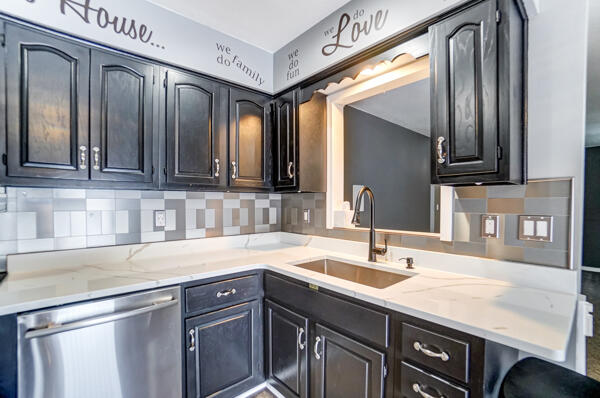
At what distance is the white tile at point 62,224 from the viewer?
1.57 meters

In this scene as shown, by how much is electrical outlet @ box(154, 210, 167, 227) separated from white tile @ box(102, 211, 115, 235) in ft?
0.83

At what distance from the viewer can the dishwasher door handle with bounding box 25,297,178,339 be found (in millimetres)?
1072

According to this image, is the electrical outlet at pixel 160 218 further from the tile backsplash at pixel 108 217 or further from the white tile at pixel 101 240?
the white tile at pixel 101 240

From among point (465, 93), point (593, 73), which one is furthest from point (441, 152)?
point (593, 73)

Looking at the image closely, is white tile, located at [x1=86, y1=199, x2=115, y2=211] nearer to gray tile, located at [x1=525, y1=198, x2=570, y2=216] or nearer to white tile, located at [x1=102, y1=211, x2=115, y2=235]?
white tile, located at [x1=102, y1=211, x2=115, y2=235]

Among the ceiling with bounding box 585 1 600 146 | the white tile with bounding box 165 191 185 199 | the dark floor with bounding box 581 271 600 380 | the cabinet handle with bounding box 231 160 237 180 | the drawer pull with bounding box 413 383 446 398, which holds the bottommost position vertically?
the dark floor with bounding box 581 271 600 380

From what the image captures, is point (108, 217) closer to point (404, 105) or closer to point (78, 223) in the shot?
point (78, 223)

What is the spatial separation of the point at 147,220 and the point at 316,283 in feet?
4.25

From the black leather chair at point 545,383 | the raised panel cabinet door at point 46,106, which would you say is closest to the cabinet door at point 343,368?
the black leather chair at point 545,383

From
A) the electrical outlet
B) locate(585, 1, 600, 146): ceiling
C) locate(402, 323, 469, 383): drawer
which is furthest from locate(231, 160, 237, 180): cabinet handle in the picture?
locate(585, 1, 600, 146): ceiling

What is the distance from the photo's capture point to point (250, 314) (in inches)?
67.0

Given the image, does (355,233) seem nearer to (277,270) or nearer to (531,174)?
(277,270)

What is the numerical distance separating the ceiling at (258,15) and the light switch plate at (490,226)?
1.48 meters

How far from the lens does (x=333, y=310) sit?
4.28 feet
